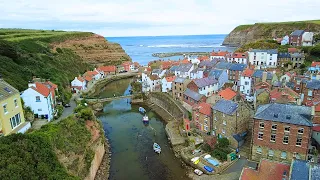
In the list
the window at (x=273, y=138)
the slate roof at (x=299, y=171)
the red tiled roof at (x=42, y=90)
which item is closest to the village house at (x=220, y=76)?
the window at (x=273, y=138)

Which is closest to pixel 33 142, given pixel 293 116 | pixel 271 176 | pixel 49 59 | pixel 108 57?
pixel 271 176

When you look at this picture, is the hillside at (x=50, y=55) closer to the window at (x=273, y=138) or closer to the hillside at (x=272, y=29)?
the window at (x=273, y=138)

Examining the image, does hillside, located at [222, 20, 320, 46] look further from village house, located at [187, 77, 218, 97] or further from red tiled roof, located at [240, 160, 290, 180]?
red tiled roof, located at [240, 160, 290, 180]

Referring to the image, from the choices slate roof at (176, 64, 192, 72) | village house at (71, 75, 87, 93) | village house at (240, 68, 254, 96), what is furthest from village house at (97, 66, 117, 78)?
village house at (240, 68, 254, 96)

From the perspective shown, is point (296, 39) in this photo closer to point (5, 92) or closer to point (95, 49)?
point (95, 49)

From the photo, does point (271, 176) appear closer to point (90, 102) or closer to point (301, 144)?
point (301, 144)
